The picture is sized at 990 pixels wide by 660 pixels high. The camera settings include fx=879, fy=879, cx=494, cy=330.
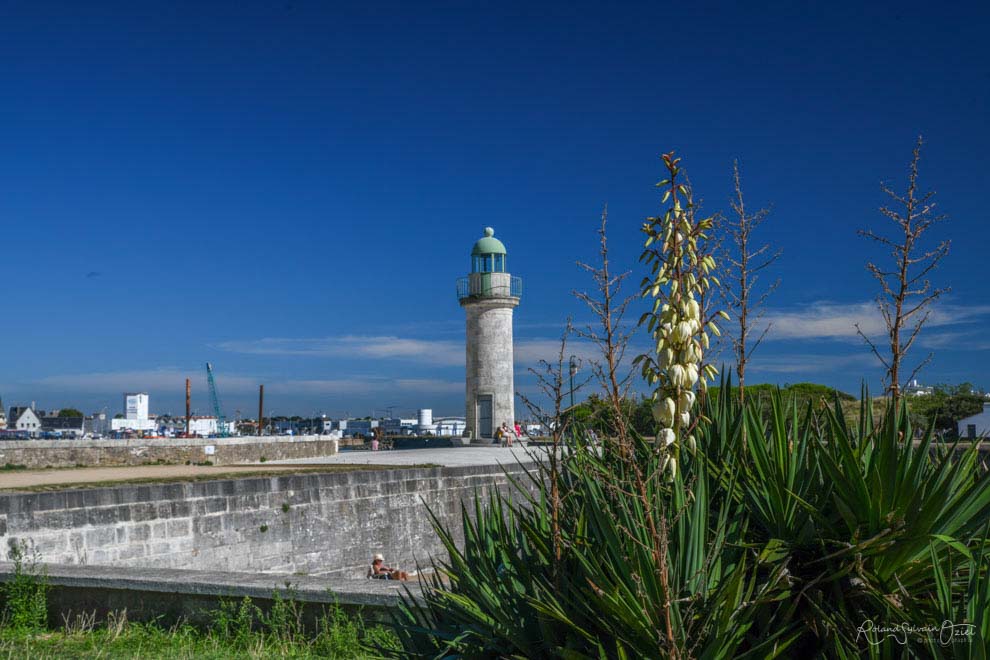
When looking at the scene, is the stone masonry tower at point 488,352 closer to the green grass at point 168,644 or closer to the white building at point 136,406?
the green grass at point 168,644

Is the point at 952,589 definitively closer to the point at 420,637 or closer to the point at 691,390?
the point at 691,390

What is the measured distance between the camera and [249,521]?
1180 cm

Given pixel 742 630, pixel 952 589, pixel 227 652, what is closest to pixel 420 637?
pixel 742 630

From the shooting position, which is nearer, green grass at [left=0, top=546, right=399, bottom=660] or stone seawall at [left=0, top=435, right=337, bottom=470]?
green grass at [left=0, top=546, right=399, bottom=660]

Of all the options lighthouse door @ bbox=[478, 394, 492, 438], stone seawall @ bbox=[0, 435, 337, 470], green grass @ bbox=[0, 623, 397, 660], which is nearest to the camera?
green grass @ bbox=[0, 623, 397, 660]

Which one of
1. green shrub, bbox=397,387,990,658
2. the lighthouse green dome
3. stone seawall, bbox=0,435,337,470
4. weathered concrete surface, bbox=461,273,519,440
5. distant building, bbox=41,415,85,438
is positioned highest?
the lighthouse green dome

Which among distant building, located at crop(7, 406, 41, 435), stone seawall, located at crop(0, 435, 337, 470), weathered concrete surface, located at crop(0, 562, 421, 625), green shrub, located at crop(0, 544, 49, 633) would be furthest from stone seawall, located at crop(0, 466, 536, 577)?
distant building, located at crop(7, 406, 41, 435)

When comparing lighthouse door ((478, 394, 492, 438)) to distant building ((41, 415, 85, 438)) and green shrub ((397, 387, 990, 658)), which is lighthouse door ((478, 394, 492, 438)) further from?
distant building ((41, 415, 85, 438))

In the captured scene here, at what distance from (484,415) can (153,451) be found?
14.6 metres

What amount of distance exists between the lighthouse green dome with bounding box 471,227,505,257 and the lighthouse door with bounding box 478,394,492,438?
5964 millimetres

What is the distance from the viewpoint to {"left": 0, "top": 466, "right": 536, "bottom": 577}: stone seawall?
9.34 metres

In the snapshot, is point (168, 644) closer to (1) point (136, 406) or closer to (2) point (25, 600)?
(2) point (25, 600)

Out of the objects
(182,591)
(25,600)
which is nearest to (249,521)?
(25,600)

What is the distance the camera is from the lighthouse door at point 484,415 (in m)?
34.4
